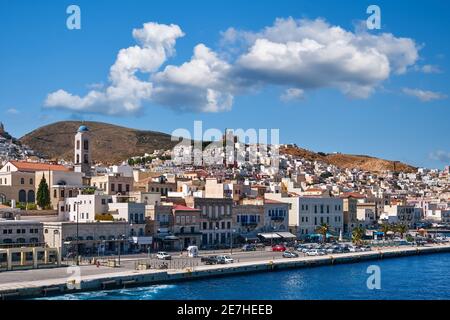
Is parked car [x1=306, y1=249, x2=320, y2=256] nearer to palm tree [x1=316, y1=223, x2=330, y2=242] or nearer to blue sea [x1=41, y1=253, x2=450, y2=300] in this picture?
blue sea [x1=41, y1=253, x2=450, y2=300]

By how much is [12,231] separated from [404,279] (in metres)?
32.9

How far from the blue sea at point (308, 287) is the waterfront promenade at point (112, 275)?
0.88 meters

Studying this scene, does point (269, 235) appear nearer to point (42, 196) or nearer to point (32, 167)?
point (42, 196)

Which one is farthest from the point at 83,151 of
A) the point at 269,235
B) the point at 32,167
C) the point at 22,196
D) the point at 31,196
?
the point at 269,235

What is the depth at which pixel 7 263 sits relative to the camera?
47719 millimetres

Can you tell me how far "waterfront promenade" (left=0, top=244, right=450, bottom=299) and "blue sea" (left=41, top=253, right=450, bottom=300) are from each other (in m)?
0.88

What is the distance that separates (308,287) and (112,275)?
1418 centimetres

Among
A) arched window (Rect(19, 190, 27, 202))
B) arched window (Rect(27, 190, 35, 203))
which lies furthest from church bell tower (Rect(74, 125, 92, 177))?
arched window (Rect(19, 190, 27, 202))

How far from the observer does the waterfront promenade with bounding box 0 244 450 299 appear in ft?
132

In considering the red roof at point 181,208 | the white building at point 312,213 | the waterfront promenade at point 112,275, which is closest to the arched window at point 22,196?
the red roof at point 181,208

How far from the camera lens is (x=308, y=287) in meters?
47.8

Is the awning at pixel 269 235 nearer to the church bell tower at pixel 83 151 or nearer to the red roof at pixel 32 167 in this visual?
the church bell tower at pixel 83 151

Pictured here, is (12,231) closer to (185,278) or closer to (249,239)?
(185,278)
